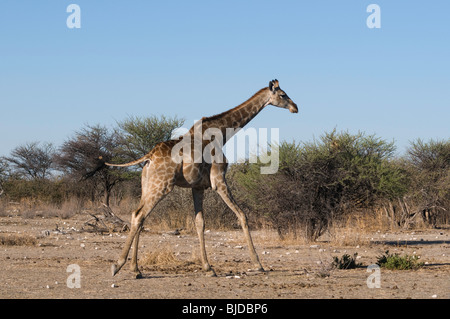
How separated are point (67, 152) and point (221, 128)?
1043 inches

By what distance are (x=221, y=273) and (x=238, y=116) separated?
10.3 ft

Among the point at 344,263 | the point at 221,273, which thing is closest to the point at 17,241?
the point at 221,273

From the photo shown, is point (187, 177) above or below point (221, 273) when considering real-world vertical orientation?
above

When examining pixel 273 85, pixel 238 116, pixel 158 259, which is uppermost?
pixel 273 85

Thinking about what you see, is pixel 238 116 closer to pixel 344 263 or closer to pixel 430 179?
pixel 344 263

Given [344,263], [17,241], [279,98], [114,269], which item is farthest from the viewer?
[17,241]

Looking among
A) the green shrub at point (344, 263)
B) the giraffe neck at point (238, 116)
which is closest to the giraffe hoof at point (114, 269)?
the giraffe neck at point (238, 116)

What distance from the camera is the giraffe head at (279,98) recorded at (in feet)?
41.8

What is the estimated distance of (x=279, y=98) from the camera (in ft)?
41.8

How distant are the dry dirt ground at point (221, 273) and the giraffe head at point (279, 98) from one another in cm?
330

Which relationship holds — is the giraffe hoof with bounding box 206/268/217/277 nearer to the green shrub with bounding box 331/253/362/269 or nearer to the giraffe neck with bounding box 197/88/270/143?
the green shrub with bounding box 331/253/362/269
